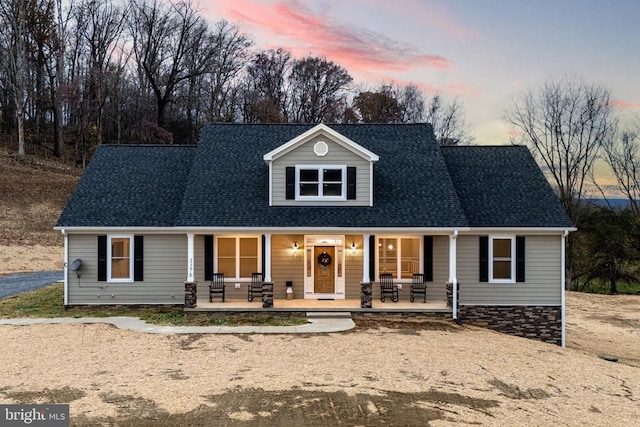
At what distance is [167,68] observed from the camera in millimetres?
42375

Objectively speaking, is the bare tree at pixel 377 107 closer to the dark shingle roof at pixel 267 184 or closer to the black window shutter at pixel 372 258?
the dark shingle roof at pixel 267 184

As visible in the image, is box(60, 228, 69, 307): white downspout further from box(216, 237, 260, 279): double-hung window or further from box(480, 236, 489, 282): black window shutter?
box(480, 236, 489, 282): black window shutter

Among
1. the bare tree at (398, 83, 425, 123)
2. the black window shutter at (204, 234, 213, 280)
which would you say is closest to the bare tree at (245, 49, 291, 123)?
the bare tree at (398, 83, 425, 123)

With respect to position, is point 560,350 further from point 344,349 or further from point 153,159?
point 153,159

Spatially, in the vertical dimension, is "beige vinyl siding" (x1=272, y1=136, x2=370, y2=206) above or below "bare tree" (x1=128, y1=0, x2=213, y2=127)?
below

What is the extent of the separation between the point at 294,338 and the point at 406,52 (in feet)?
77.5

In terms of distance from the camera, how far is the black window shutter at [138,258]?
52.9ft

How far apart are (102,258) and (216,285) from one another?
393 centimetres

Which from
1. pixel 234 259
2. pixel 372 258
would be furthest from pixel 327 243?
pixel 234 259

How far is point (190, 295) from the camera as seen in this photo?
14961 mm

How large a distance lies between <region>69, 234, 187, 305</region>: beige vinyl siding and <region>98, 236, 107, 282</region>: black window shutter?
139mm

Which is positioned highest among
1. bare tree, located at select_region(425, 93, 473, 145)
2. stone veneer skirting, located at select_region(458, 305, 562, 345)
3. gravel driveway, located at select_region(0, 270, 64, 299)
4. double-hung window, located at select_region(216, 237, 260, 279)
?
bare tree, located at select_region(425, 93, 473, 145)

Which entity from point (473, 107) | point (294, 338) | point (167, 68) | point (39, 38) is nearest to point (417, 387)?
point (294, 338)

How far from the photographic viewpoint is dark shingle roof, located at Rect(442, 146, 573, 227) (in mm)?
15922
